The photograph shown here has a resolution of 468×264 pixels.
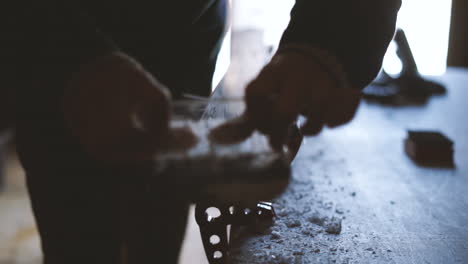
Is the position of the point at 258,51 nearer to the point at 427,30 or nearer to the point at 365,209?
the point at 427,30

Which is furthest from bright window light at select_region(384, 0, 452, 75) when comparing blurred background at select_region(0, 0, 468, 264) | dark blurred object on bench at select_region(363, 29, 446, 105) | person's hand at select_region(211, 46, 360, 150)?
person's hand at select_region(211, 46, 360, 150)

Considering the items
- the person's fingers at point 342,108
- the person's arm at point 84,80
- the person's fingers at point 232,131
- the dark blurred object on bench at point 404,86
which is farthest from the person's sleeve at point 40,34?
the dark blurred object on bench at point 404,86

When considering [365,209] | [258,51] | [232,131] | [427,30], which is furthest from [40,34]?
[427,30]

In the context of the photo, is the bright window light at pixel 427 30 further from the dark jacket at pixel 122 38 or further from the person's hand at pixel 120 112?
the person's hand at pixel 120 112

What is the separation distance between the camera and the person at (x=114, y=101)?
15.8 inches

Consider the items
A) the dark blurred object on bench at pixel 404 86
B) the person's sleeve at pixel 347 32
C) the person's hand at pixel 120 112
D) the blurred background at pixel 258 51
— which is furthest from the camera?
the blurred background at pixel 258 51

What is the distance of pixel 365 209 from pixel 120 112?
50 cm

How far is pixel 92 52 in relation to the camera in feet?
1.47

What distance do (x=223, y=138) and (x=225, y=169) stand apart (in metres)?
0.07

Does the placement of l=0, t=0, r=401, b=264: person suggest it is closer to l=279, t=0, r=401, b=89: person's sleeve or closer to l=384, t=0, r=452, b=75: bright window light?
l=279, t=0, r=401, b=89: person's sleeve

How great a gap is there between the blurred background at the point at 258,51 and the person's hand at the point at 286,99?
3.99 ft

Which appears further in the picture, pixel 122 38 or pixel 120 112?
pixel 122 38

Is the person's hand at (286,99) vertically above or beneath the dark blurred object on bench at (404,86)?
above

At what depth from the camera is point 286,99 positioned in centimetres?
45
